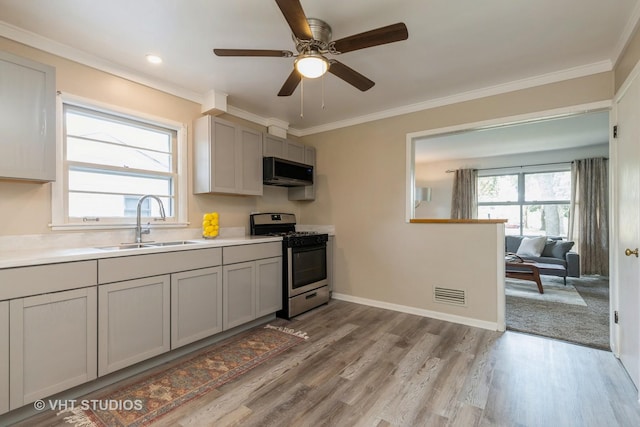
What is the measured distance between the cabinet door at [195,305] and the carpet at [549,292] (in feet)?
12.5

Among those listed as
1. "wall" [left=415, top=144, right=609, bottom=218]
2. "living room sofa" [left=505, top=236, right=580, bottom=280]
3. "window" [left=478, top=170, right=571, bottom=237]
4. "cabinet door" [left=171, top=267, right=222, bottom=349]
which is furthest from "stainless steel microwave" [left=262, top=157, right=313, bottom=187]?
"window" [left=478, top=170, right=571, bottom=237]

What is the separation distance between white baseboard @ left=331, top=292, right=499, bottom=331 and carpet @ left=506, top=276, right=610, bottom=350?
10.6 inches

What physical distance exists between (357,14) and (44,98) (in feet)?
7.15

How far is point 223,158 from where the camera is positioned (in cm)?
316

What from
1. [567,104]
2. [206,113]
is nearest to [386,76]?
[567,104]

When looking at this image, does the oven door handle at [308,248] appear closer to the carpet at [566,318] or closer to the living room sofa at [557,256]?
the carpet at [566,318]

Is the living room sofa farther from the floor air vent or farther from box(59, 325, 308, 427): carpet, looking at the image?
box(59, 325, 308, 427): carpet

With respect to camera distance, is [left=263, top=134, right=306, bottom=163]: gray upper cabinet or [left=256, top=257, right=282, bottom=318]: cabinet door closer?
[left=256, top=257, right=282, bottom=318]: cabinet door

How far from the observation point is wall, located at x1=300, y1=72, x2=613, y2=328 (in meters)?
2.98

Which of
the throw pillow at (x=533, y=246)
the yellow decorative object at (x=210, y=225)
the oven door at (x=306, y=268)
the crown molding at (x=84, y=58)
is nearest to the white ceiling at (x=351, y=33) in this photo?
the crown molding at (x=84, y=58)

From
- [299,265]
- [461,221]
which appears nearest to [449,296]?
[461,221]

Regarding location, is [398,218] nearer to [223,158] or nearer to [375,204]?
[375,204]

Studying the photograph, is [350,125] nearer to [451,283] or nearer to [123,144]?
[451,283]

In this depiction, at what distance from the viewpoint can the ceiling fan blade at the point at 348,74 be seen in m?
2.08
